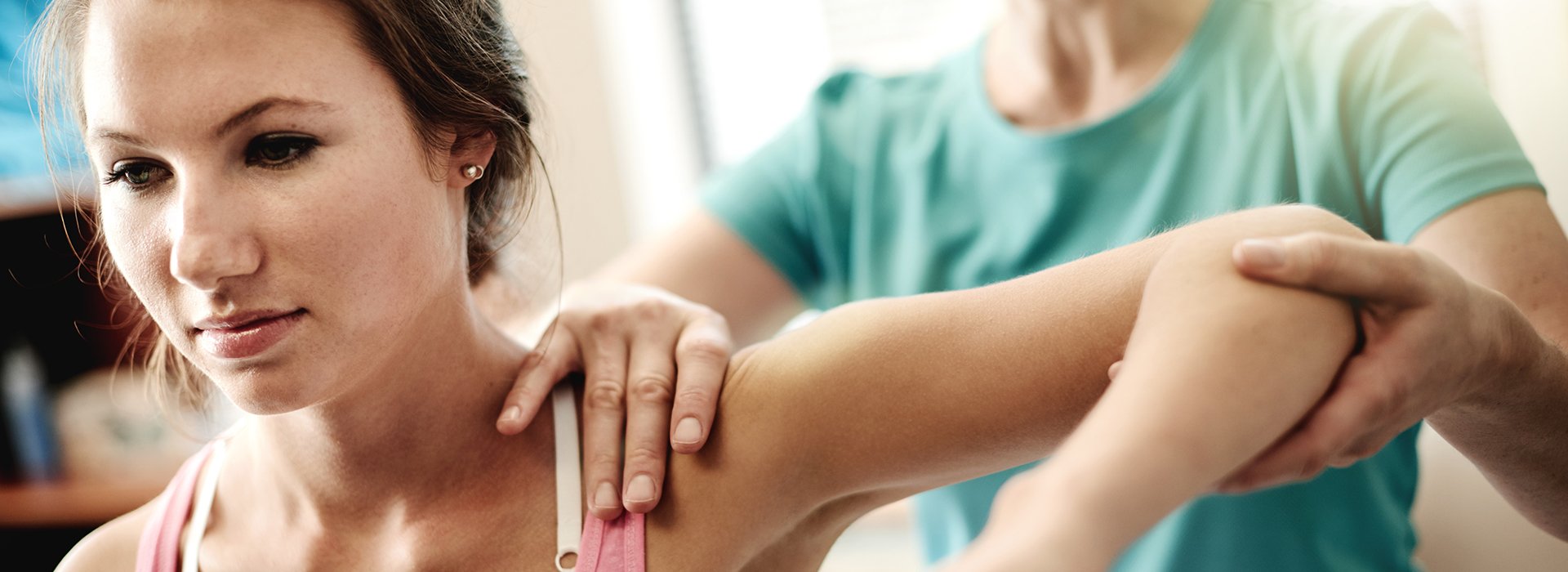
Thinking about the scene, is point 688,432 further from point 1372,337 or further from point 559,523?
point 1372,337

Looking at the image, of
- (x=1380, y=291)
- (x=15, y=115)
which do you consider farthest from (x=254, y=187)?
(x=15, y=115)

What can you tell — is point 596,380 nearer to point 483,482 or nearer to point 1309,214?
point 483,482

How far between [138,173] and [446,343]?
0.23m

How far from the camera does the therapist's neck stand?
1.18 m

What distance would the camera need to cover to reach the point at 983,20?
181 cm

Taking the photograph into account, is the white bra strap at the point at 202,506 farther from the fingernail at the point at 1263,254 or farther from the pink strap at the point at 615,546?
the fingernail at the point at 1263,254

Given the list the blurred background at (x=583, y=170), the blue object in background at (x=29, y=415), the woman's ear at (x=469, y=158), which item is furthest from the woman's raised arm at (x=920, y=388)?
the blue object in background at (x=29, y=415)

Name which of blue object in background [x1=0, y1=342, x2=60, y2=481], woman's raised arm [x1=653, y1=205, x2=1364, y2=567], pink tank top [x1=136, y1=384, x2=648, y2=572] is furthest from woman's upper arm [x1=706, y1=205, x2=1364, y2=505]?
blue object in background [x1=0, y1=342, x2=60, y2=481]

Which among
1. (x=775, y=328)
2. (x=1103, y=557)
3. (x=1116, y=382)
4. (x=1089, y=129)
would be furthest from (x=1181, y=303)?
(x=775, y=328)

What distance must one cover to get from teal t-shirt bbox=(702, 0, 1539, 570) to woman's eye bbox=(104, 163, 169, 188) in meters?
0.65

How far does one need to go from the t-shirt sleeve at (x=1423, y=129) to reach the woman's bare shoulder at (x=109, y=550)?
102 cm

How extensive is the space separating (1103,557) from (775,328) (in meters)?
0.88

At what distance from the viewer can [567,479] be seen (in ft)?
2.86

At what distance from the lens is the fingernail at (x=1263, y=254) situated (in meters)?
0.65
